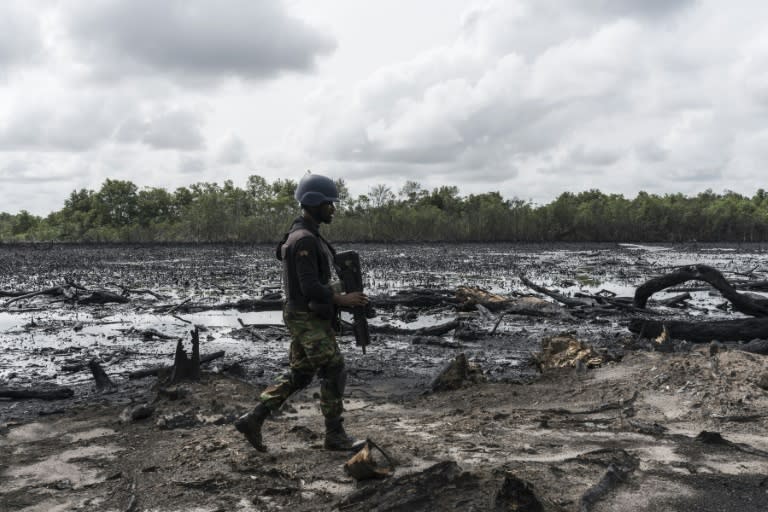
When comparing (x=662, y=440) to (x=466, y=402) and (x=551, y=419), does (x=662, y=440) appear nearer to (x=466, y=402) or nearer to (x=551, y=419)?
(x=551, y=419)

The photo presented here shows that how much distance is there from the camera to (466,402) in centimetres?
658

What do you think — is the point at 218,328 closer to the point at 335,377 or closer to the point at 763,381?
the point at 335,377

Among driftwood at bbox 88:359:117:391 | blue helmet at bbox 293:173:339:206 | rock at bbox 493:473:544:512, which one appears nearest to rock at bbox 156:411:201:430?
driftwood at bbox 88:359:117:391

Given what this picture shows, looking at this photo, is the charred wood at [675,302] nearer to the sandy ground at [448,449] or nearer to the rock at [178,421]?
the sandy ground at [448,449]

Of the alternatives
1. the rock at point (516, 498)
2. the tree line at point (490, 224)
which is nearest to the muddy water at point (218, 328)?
the rock at point (516, 498)

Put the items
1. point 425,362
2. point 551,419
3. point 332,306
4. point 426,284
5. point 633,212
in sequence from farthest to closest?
point 633,212, point 426,284, point 425,362, point 551,419, point 332,306

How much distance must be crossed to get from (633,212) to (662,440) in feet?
208

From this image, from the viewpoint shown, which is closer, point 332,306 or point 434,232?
point 332,306

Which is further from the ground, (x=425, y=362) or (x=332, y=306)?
(x=332, y=306)

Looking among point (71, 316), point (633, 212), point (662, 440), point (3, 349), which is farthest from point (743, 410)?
point (633, 212)

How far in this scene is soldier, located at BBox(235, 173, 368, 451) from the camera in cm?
453

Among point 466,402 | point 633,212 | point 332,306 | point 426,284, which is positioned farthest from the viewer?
point 633,212

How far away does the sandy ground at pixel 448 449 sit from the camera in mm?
3979

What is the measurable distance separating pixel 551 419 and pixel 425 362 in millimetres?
3671
